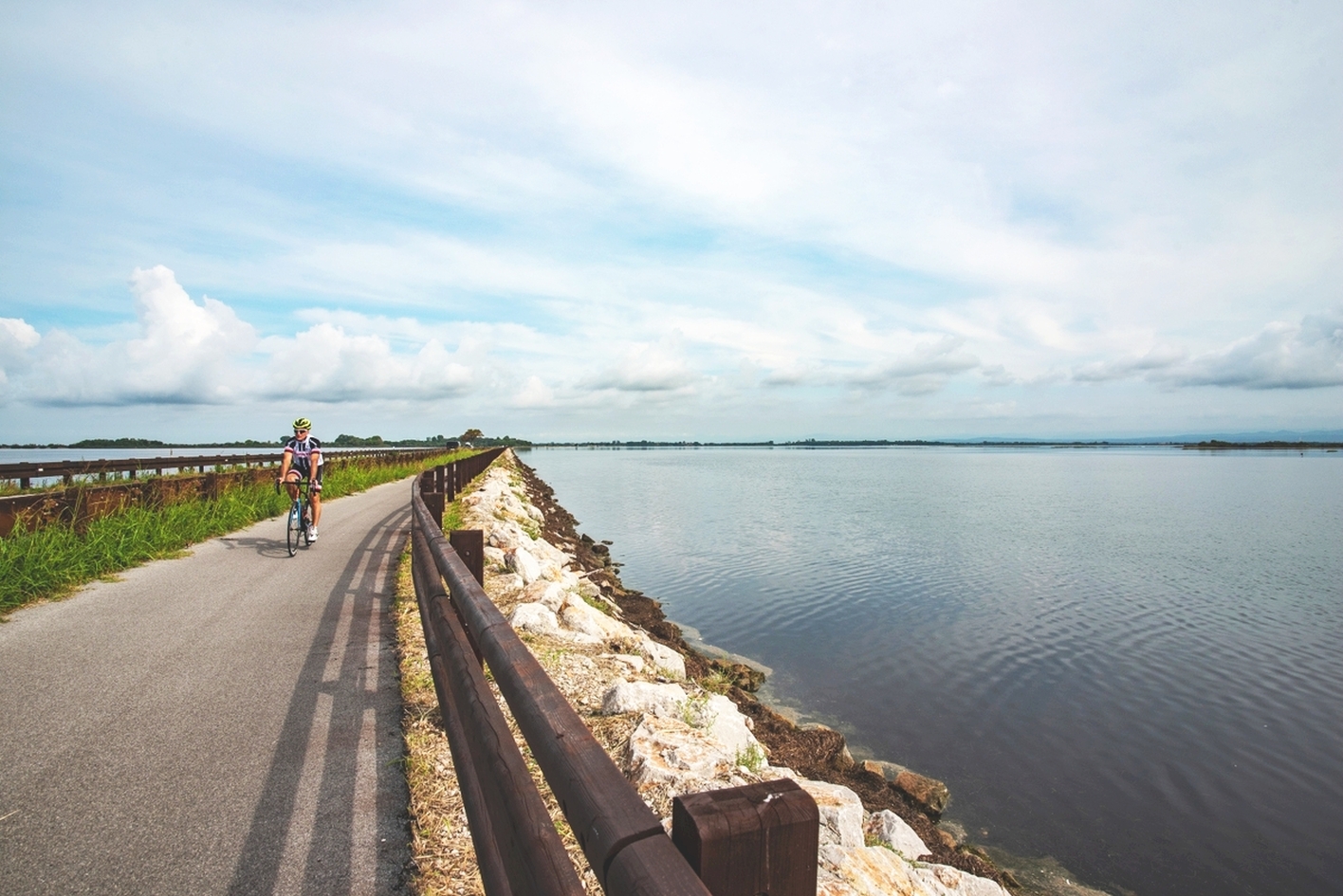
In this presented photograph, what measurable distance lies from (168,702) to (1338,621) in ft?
67.8

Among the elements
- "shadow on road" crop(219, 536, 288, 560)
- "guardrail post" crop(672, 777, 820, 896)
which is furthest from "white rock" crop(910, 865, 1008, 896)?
"shadow on road" crop(219, 536, 288, 560)

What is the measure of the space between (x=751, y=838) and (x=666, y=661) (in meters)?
7.60

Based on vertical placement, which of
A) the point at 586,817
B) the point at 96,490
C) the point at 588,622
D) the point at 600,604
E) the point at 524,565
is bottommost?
the point at 600,604

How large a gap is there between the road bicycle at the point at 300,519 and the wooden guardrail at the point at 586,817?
1029cm

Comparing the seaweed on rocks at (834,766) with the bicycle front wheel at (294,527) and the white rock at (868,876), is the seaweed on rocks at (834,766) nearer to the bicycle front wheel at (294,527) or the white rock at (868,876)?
the white rock at (868,876)

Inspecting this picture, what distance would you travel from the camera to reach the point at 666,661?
8.79 metres

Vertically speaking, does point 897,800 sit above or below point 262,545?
below

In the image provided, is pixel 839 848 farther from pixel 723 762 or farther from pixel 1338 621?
pixel 1338 621

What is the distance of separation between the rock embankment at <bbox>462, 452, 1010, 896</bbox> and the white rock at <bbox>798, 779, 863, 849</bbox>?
12 mm

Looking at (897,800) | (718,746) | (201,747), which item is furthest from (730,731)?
(201,747)

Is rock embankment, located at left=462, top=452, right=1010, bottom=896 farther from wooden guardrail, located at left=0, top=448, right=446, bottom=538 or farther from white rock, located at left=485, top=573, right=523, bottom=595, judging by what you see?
wooden guardrail, located at left=0, top=448, right=446, bottom=538

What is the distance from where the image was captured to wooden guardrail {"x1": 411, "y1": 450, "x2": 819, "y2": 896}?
4.62 ft

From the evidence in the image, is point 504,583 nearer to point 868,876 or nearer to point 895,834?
point 895,834

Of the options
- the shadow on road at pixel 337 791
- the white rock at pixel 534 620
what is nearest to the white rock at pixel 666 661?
the white rock at pixel 534 620
